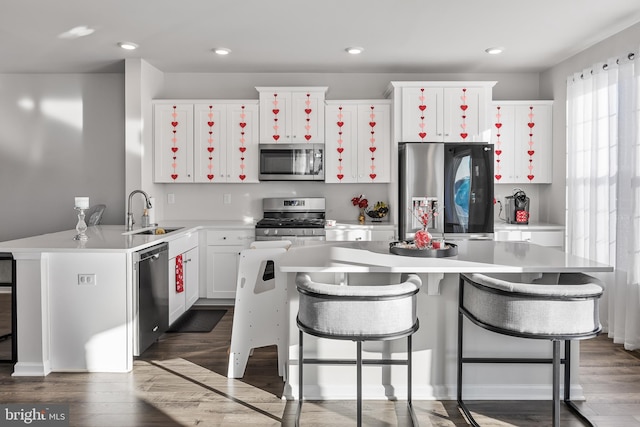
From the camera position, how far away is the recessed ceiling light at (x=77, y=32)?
4.07 m

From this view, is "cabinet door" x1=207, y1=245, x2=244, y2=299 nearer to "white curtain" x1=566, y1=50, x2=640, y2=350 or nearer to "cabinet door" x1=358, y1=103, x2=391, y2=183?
"cabinet door" x1=358, y1=103, x2=391, y2=183

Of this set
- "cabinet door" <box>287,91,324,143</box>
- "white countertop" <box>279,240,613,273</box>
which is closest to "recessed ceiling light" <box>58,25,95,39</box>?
"cabinet door" <box>287,91,324,143</box>

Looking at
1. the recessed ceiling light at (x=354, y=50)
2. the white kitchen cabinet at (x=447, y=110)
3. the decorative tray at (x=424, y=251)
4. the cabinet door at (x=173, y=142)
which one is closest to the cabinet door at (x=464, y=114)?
the white kitchen cabinet at (x=447, y=110)

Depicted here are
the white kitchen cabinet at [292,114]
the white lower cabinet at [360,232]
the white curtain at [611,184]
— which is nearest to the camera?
the white curtain at [611,184]

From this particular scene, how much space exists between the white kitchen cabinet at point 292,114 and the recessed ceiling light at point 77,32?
1.70 meters

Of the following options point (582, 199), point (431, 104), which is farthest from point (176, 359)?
point (582, 199)

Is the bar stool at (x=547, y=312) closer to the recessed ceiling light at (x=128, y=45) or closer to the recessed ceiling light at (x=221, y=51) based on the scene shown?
the recessed ceiling light at (x=221, y=51)

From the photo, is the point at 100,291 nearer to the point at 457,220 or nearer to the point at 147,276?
the point at 147,276

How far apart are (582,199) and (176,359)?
377 cm

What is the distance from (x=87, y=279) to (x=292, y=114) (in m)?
2.82

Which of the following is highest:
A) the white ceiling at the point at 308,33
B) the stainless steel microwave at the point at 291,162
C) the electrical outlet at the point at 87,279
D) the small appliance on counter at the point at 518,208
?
the white ceiling at the point at 308,33

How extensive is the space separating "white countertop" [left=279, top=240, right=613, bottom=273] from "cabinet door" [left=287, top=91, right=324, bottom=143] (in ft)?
7.61

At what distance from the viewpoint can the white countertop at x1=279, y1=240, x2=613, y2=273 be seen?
2.42 metres

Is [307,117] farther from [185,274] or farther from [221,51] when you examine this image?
[185,274]
